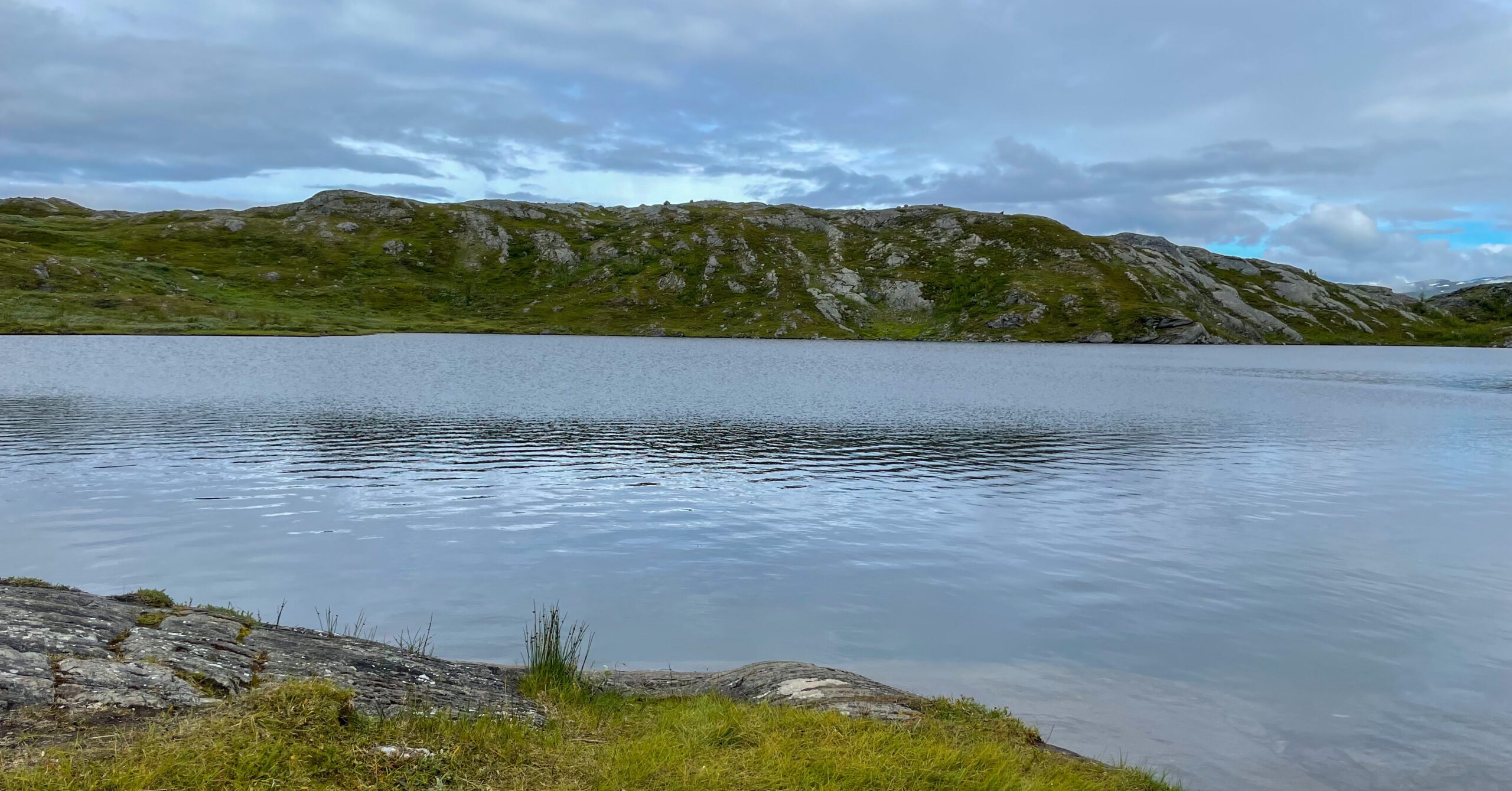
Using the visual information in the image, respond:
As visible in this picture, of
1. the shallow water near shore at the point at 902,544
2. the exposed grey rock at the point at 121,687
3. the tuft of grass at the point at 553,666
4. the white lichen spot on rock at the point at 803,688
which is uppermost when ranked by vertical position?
the exposed grey rock at the point at 121,687

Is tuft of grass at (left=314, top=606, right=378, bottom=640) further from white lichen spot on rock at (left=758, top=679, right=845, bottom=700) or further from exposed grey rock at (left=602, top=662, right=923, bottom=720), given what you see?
white lichen spot on rock at (left=758, top=679, right=845, bottom=700)

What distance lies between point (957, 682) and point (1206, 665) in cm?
602

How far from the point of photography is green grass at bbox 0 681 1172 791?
8766mm

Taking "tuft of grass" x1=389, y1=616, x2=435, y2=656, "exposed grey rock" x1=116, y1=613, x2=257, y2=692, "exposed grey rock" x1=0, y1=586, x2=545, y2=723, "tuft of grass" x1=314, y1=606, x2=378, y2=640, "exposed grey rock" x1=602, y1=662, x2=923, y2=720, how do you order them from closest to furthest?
"exposed grey rock" x1=0, y1=586, x2=545, y2=723
"exposed grey rock" x1=116, y1=613, x2=257, y2=692
"exposed grey rock" x1=602, y1=662, x2=923, y2=720
"tuft of grass" x1=389, y1=616, x2=435, y2=656
"tuft of grass" x1=314, y1=606, x2=378, y2=640

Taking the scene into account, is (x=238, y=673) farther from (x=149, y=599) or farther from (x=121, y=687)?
(x=149, y=599)

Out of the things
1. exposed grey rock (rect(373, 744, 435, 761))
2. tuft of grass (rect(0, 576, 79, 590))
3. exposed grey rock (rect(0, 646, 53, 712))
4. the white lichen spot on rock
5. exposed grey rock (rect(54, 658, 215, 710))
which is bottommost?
the white lichen spot on rock

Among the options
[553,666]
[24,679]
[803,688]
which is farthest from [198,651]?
[803,688]

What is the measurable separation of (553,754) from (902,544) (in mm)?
20973

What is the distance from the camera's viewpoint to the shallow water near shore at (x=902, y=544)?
1856cm

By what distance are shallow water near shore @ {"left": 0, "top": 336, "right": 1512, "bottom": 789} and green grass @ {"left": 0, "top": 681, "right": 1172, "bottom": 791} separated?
5.55 meters

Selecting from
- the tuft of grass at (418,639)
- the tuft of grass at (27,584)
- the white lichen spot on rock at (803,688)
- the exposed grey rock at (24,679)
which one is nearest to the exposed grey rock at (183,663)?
the exposed grey rock at (24,679)

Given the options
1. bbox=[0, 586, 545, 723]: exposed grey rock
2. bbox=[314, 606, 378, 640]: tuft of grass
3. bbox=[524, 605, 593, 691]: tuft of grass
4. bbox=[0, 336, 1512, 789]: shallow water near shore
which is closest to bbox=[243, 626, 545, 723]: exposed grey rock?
bbox=[0, 586, 545, 723]: exposed grey rock

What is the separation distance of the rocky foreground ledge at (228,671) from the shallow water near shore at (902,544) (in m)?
4.09

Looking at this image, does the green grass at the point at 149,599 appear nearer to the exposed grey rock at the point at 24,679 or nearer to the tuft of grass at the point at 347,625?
the tuft of grass at the point at 347,625
